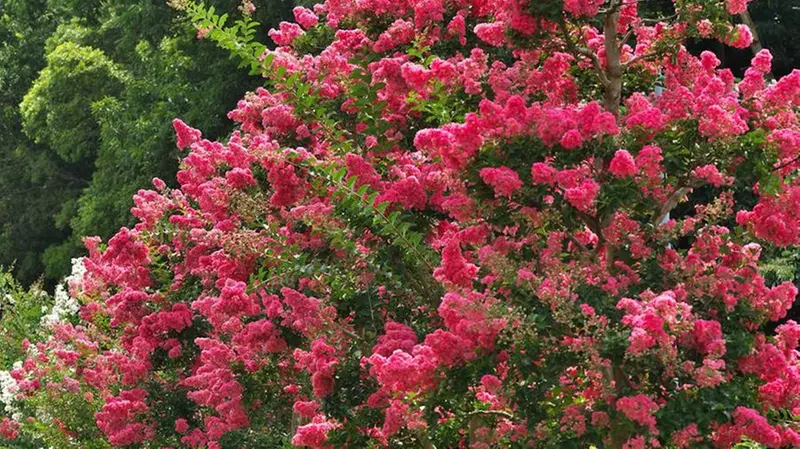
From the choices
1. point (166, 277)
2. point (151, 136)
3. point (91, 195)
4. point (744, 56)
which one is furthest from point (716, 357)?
point (91, 195)

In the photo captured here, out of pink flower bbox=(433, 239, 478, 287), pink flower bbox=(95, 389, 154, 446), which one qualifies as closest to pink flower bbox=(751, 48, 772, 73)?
pink flower bbox=(433, 239, 478, 287)

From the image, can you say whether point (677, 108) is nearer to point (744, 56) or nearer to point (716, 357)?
point (716, 357)

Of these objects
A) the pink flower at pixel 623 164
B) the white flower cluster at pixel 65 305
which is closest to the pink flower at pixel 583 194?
the pink flower at pixel 623 164

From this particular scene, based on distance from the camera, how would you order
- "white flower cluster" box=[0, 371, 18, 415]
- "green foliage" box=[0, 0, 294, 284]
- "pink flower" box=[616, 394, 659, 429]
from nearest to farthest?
"pink flower" box=[616, 394, 659, 429], "white flower cluster" box=[0, 371, 18, 415], "green foliage" box=[0, 0, 294, 284]

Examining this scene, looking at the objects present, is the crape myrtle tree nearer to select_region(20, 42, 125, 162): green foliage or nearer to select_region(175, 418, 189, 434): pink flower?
select_region(175, 418, 189, 434): pink flower

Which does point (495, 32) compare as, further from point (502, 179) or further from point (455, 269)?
point (455, 269)

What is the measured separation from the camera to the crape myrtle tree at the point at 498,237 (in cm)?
623

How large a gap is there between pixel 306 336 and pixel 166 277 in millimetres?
2024

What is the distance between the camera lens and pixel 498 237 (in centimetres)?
688

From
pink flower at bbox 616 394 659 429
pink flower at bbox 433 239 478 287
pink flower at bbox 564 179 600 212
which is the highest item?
pink flower at bbox 564 179 600 212

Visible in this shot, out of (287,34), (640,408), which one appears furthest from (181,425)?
(640,408)

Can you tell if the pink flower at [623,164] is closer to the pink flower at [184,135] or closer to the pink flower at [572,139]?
the pink flower at [572,139]

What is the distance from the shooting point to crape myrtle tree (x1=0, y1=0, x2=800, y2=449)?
6234 millimetres

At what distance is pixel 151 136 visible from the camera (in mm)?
23234
